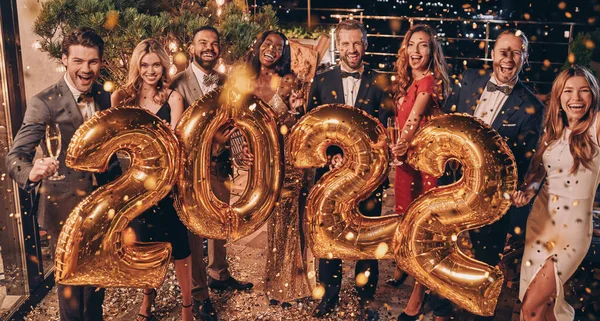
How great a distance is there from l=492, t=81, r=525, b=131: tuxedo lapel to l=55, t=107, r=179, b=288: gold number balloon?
1815mm

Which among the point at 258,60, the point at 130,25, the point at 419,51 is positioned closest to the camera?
the point at 419,51

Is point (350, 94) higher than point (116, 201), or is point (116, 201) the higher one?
point (350, 94)

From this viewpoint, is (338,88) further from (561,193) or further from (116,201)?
(116,201)

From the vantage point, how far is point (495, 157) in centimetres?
246

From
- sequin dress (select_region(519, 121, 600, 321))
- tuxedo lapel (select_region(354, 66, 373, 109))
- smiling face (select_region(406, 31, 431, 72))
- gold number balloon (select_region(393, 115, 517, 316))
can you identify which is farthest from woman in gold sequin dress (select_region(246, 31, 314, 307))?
sequin dress (select_region(519, 121, 600, 321))

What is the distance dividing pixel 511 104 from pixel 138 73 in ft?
7.06

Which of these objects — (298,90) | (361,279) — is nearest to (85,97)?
(298,90)

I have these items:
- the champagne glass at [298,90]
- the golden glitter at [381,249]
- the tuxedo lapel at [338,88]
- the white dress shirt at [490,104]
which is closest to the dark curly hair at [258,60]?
the champagne glass at [298,90]

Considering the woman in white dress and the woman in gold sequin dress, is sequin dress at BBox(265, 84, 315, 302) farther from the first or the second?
the woman in white dress

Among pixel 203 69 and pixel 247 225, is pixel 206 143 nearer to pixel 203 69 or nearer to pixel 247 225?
pixel 247 225

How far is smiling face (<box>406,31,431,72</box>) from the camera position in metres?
3.21

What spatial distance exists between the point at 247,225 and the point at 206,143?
0.47 meters

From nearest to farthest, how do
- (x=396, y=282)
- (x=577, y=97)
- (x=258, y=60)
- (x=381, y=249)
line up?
(x=577, y=97), (x=381, y=249), (x=258, y=60), (x=396, y=282)

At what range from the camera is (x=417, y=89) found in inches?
130
